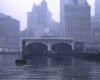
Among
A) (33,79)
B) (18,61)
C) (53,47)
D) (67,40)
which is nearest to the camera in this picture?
(33,79)

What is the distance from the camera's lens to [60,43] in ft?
489

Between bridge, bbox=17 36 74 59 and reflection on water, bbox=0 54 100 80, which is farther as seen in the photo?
bridge, bbox=17 36 74 59

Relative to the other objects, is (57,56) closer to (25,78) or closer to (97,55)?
(97,55)

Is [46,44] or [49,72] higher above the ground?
[46,44]

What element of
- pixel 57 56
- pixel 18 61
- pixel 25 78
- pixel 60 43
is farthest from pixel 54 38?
Answer: pixel 25 78

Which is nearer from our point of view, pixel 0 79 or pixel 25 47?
pixel 0 79

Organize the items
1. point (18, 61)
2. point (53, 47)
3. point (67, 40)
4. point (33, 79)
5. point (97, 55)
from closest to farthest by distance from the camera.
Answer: point (33, 79) → point (18, 61) → point (97, 55) → point (67, 40) → point (53, 47)

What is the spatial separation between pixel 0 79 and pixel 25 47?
346ft

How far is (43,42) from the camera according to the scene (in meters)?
147

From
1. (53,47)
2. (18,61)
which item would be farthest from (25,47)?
(18,61)

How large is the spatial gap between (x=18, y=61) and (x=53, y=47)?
2917 inches

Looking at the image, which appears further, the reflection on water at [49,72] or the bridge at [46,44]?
the bridge at [46,44]

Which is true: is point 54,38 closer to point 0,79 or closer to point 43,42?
point 43,42

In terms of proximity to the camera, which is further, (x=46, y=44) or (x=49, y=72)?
(x=46, y=44)
